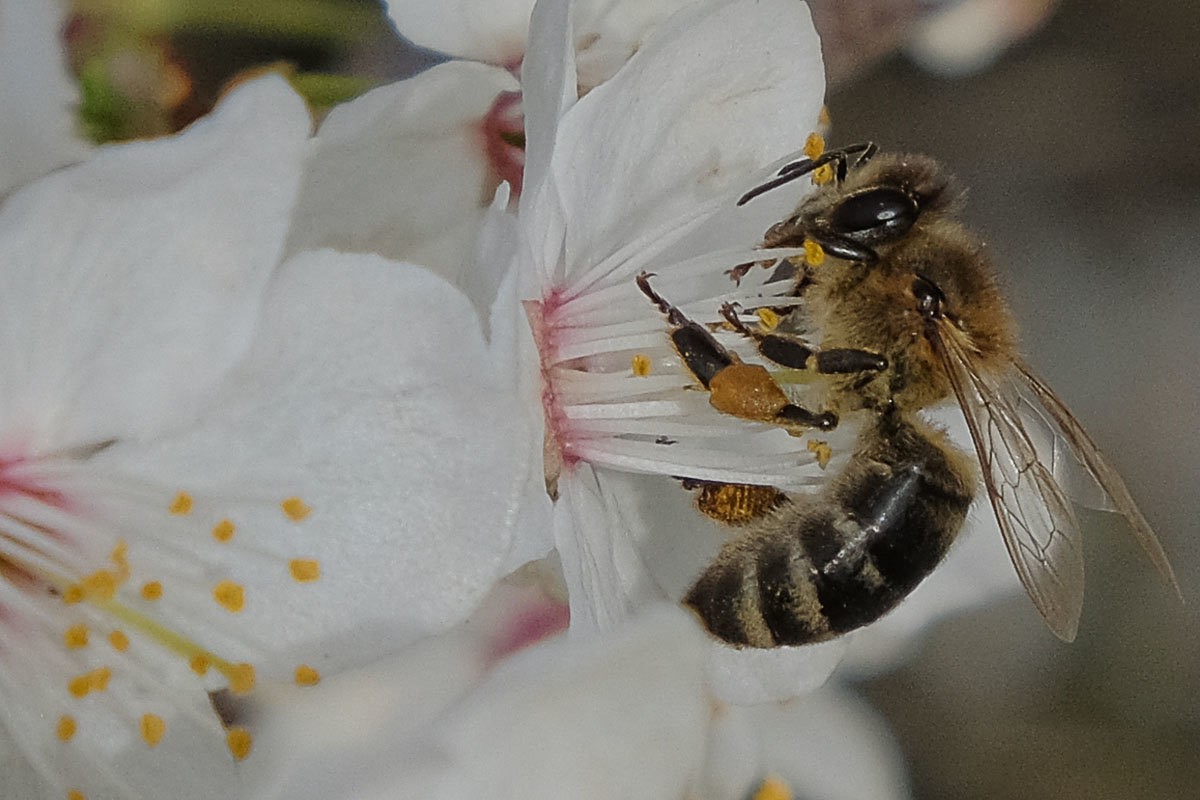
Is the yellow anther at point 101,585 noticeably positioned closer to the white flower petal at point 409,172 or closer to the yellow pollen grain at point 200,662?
the yellow pollen grain at point 200,662

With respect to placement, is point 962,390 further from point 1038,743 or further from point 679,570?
point 1038,743

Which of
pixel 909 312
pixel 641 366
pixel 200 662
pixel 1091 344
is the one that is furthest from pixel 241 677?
pixel 1091 344

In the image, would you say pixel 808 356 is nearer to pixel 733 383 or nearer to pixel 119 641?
pixel 733 383

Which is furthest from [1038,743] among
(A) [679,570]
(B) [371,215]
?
(B) [371,215]

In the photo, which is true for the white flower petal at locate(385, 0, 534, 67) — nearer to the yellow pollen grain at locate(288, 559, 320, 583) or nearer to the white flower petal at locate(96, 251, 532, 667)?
A: the white flower petal at locate(96, 251, 532, 667)

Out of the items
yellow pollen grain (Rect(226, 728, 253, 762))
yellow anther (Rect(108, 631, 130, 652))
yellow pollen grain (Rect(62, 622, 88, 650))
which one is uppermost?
yellow pollen grain (Rect(62, 622, 88, 650))

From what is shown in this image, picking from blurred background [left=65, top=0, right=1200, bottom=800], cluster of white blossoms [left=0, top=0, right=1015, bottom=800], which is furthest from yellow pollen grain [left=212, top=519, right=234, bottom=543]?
blurred background [left=65, top=0, right=1200, bottom=800]
